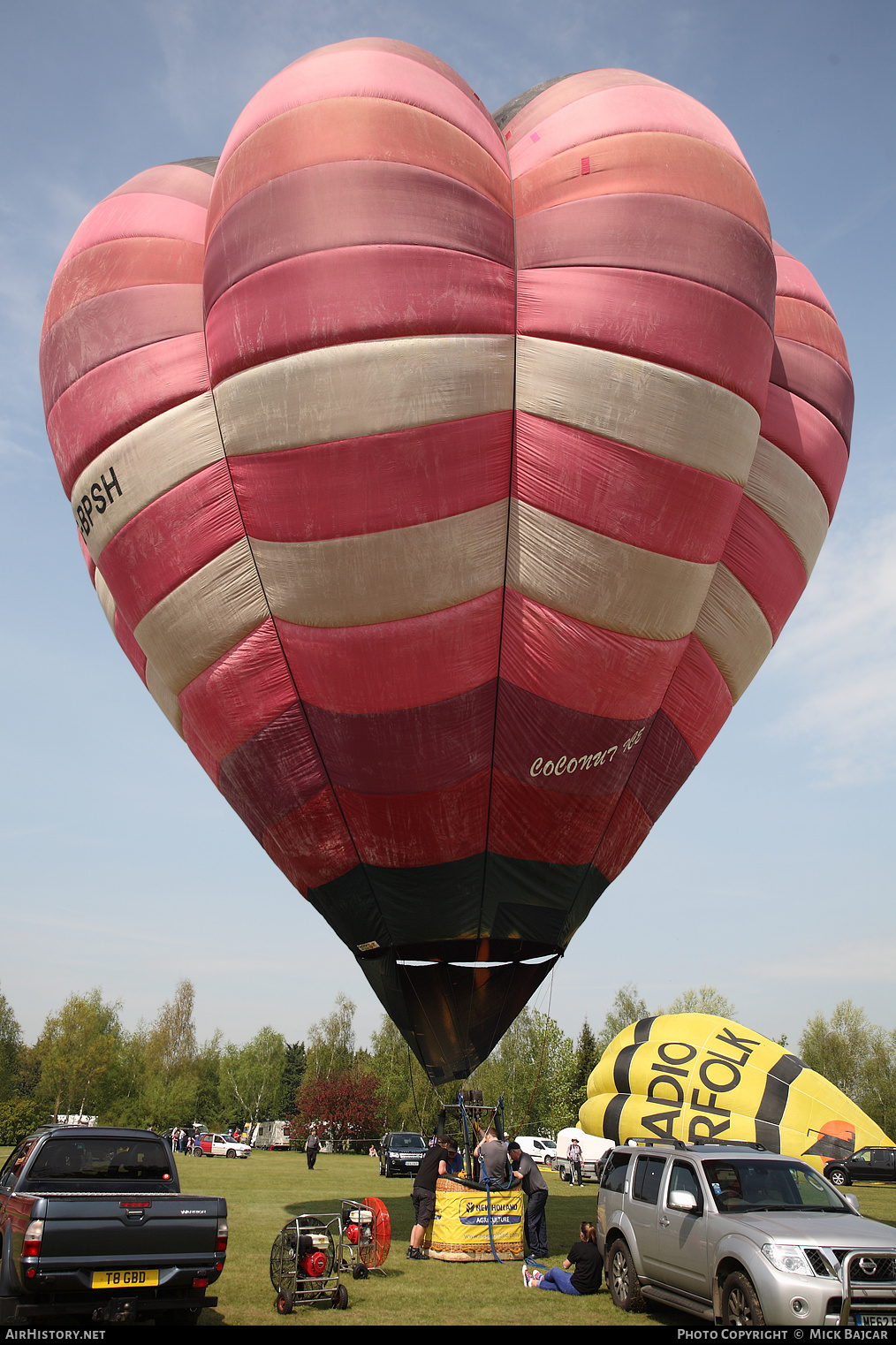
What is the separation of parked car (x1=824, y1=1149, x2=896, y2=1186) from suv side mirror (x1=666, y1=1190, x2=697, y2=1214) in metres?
15.4

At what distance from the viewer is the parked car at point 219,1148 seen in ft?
132

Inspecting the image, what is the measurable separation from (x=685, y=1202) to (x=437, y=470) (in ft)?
21.3

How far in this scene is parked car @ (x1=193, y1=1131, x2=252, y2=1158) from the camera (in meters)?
40.2

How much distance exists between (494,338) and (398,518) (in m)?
1.94

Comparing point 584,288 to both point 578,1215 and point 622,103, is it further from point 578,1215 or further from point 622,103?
point 578,1215

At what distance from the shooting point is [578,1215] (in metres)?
16.5

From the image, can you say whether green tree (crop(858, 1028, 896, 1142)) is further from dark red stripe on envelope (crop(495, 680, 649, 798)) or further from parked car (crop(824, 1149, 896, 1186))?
dark red stripe on envelope (crop(495, 680, 649, 798))

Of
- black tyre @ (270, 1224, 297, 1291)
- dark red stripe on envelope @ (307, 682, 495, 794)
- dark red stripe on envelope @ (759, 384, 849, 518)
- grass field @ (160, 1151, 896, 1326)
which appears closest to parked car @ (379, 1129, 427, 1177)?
grass field @ (160, 1151, 896, 1326)

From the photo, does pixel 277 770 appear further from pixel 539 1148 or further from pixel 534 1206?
pixel 539 1148

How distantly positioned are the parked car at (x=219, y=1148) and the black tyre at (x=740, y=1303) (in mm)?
37990

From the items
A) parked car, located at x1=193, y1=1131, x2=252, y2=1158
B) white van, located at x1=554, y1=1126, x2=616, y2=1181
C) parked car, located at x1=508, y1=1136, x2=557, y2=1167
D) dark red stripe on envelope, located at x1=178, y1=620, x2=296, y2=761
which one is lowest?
parked car, located at x1=193, y1=1131, x2=252, y2=1158

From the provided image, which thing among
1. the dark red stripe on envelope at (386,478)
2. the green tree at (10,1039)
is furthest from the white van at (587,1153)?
the green tree at (10,1039)

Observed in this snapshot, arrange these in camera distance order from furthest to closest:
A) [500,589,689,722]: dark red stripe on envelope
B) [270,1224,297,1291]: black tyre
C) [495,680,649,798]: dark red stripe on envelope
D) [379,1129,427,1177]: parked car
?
[379,1129,427,1177]: parked car, [495,680,649,798]: dark red stripe on envelope, [500,589,689,722]: dark red stripe on envelope, [270,1224,297,1291]: black tyre

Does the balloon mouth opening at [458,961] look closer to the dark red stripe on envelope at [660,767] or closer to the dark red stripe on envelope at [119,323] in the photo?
the dark red stripe on envelope at [660,767]
